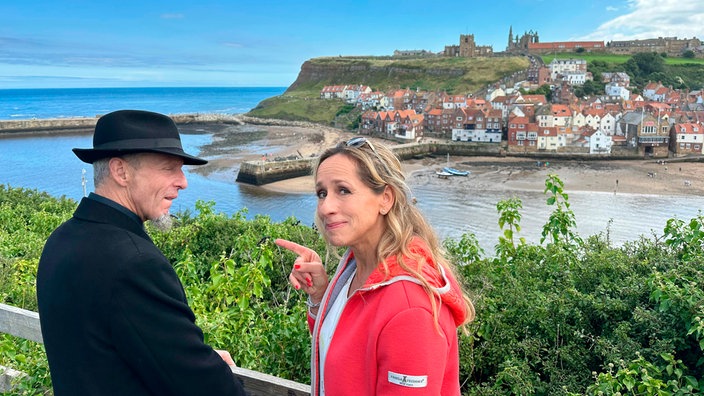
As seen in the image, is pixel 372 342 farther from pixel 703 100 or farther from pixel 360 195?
pixel 703 100

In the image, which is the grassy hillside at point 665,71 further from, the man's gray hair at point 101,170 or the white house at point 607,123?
the man's gray hair at point 101,170

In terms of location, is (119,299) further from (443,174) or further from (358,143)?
(443,174)

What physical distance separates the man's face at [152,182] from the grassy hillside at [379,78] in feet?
271

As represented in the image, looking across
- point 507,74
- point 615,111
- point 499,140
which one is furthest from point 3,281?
point 507,74

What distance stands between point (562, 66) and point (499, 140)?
47.0 m

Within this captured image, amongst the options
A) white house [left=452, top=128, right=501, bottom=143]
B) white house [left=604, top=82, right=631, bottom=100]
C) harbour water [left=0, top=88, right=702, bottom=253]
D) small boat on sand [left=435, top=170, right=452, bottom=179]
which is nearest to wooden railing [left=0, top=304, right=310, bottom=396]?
harbour water [left=0, top=88, right=702, bottom=253]

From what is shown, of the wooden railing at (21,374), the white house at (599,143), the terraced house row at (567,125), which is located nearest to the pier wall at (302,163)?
the terraced house row at (567,125)

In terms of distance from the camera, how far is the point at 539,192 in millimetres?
32969

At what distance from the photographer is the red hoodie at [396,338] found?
5.11 ft

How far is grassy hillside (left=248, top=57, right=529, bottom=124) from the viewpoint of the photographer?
94562 millimetres

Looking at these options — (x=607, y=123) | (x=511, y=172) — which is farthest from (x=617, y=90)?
(x=511, y=172)

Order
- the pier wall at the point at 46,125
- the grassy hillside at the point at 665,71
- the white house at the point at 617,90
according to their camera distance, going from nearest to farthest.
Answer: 1. the pier wall at the point at 46,125
2. the white house at the point at 617,90
3. the grassy hillside at the point at 665,71

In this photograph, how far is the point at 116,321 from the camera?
168 centimetres

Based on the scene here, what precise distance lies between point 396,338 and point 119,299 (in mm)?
856
